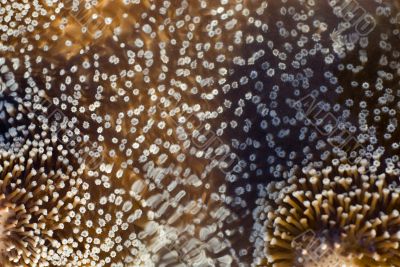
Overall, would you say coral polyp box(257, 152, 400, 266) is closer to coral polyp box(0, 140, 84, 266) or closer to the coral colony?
the coral colony

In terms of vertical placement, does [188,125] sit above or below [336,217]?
above

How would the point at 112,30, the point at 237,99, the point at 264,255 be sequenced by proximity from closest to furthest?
1. the point at 264,255
2. the point at 237,99
3. the point at 112,30

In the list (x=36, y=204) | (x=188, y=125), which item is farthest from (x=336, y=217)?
(x=36, y=204)

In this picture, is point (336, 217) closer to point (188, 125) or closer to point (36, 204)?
point (188, 125)

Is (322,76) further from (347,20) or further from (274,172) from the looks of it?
(274,172)

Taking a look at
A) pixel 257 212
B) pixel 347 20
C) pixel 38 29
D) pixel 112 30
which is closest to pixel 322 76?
pixel 347 20

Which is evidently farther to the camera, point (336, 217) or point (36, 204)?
point (36, 204)
